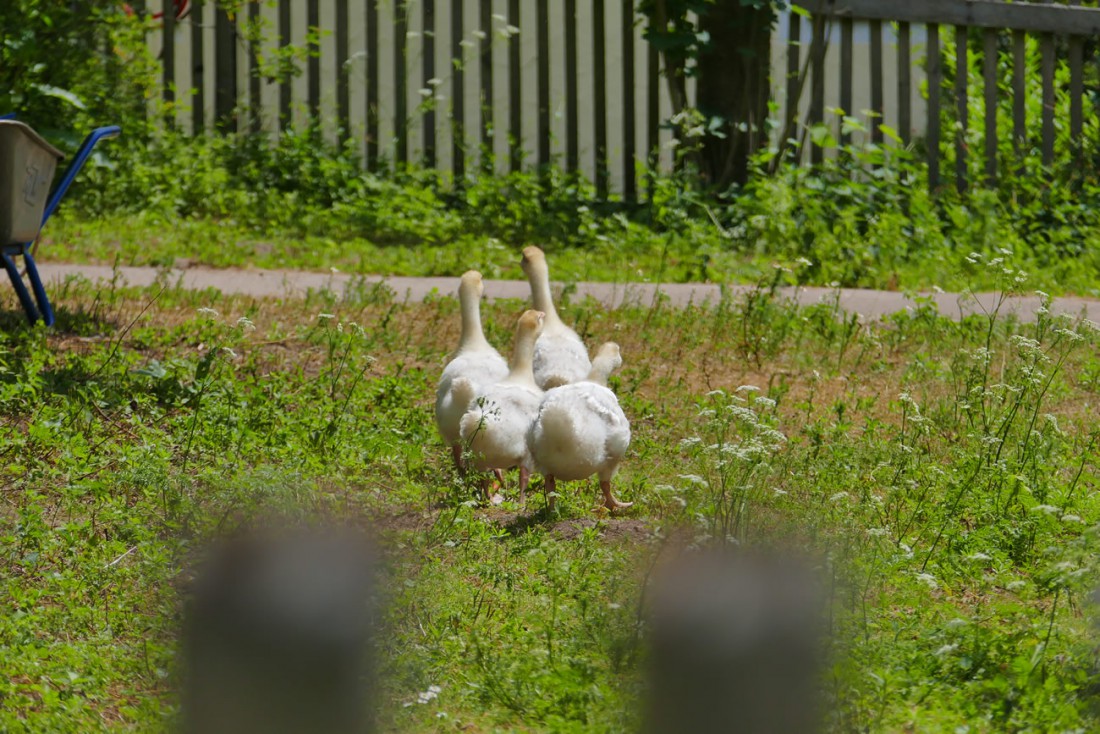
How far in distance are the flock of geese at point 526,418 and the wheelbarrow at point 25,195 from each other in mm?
2314

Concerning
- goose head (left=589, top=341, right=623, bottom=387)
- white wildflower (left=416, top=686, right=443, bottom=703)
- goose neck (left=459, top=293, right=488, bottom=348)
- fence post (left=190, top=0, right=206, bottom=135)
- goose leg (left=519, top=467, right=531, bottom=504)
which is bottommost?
white wildflower (left=416, top=686, right=443, bottom=703)

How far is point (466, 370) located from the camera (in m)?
5.52

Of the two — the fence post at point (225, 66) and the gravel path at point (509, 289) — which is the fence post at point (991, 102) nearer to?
the gravel path at point (509, 289)

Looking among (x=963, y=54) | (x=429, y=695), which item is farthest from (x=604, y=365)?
(x=963, y=54)

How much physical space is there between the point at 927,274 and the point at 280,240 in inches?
173

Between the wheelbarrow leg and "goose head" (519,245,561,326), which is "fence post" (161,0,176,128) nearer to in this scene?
the wheelbarrow leg

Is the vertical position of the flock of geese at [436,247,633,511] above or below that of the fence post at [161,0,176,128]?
below

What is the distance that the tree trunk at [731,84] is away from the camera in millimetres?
11312

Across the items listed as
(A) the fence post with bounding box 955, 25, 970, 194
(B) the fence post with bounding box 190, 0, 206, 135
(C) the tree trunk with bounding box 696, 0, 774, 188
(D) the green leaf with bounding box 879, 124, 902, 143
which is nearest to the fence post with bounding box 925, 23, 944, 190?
(A) the fence post with bounding box 955, 25, 970, 194

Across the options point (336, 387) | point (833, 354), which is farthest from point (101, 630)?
point (833, 354)

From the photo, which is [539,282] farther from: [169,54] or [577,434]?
[169,54]

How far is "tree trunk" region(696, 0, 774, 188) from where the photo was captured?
37.1 ft

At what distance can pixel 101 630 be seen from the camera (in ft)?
12.9

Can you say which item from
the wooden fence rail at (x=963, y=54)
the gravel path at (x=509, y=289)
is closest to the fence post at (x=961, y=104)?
the wooden fence rail at (x=963, y=54)
